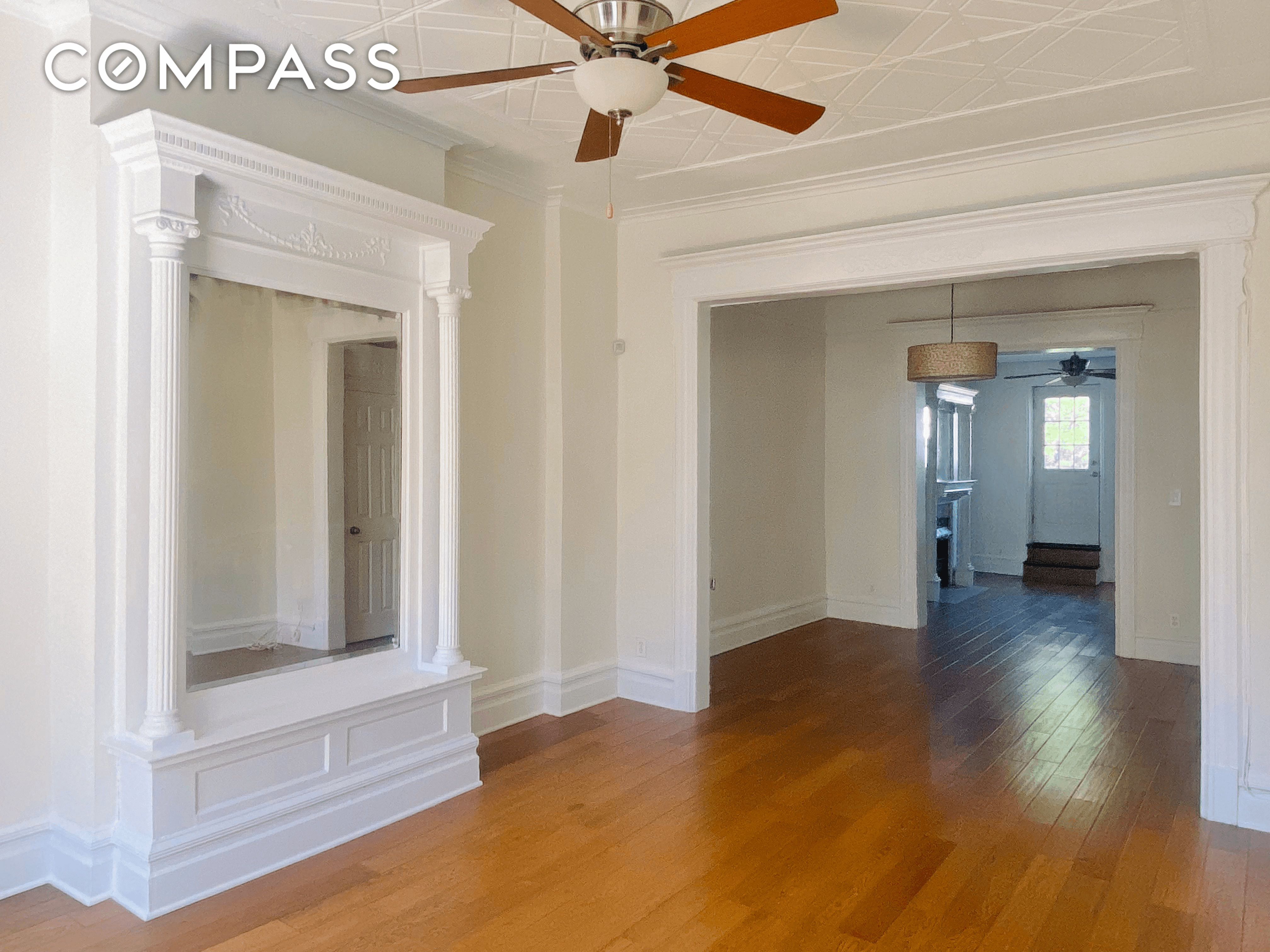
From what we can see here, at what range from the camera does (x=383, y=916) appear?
114 inches

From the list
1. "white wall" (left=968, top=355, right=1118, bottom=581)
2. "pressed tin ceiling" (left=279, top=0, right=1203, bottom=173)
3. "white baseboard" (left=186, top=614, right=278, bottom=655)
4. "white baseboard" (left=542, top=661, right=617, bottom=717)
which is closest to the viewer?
"pressed tin ceiling" (left=279, top=0, right=1203, bottom=173)

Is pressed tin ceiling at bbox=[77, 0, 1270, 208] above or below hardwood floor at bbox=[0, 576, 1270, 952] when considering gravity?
above

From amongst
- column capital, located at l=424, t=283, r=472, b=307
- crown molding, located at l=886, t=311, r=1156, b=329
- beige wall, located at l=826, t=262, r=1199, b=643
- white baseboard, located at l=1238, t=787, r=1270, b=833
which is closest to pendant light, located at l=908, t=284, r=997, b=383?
crown molding, located at l=886, t=311, r=1156, b=329

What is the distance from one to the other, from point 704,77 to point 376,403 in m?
2.07

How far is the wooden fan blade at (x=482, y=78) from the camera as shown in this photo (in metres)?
2.30

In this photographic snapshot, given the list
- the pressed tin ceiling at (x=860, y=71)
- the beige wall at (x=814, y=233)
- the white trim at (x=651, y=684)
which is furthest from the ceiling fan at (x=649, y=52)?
the white trim at (x=651, y=684)

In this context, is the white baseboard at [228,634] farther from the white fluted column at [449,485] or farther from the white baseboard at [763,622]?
the white baseboard at [763,622]

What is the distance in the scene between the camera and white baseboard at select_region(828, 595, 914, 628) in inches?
300

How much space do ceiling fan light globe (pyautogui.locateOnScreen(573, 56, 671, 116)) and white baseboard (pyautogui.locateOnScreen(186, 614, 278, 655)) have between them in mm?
2202

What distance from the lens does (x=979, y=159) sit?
4223 millimetres

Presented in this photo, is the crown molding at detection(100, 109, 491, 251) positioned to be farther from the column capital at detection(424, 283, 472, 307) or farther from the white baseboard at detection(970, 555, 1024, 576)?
the white baseboard at detection(970, 555, 1024, 576)

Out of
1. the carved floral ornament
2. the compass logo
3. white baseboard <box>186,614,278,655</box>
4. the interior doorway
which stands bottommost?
white baseboard <box>186,614,278,655</box>

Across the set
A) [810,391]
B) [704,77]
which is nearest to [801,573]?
[810,391]

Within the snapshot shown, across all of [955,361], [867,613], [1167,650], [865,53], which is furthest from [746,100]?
[867,613]
